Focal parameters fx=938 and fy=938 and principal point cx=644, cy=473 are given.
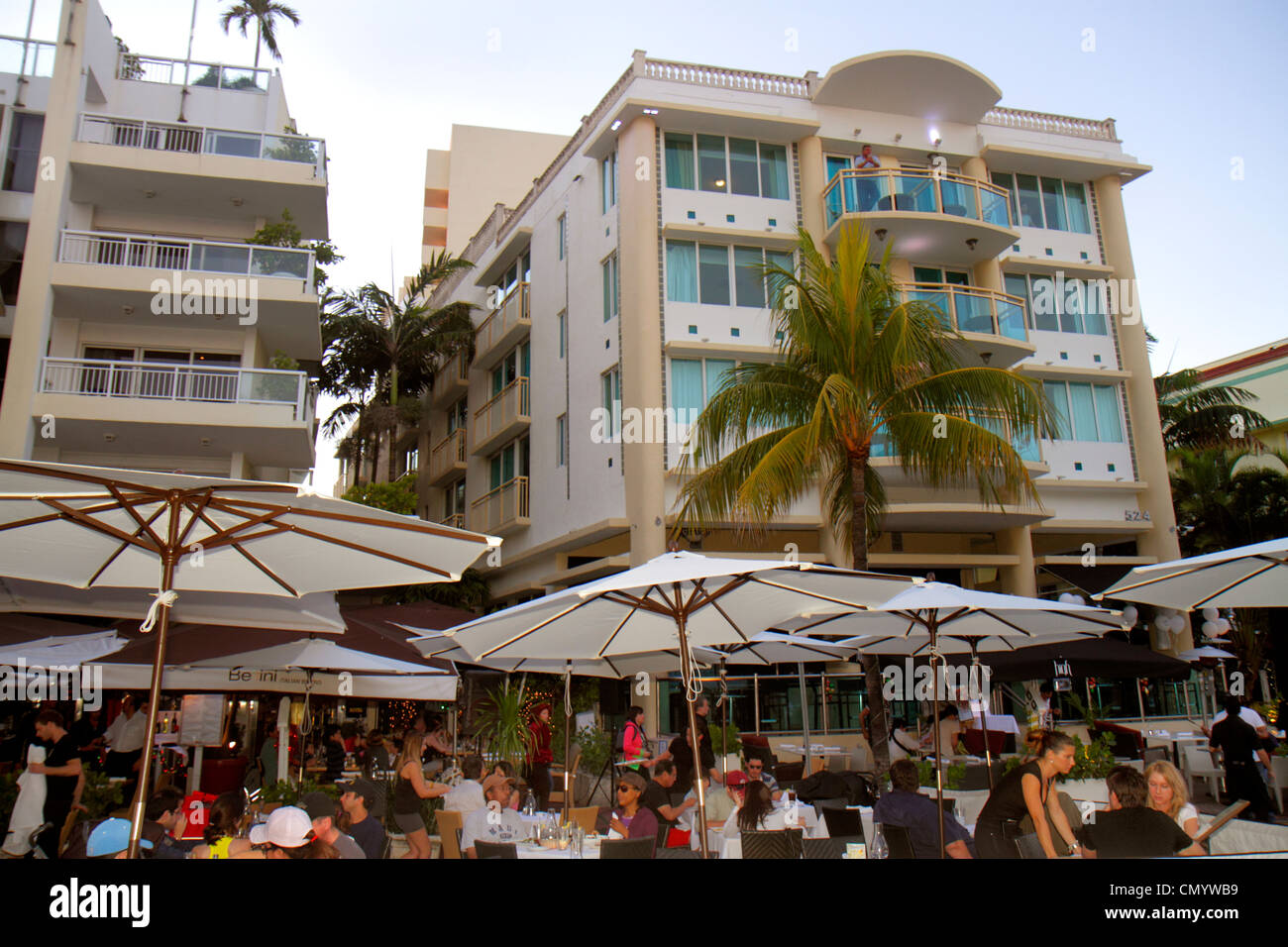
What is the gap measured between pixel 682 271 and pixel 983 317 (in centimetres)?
737

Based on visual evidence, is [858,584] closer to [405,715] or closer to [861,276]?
→ [861,276]

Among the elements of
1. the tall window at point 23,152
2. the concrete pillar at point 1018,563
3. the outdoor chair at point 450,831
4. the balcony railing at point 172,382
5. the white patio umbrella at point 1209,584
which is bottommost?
the outdoor chair at point 450,831

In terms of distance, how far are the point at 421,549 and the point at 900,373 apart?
10953 mm

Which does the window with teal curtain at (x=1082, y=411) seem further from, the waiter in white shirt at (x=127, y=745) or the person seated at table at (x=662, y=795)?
the waiter in white shirt at (x=127, y=745)

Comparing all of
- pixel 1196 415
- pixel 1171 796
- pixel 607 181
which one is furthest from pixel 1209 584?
pixel 1196 415

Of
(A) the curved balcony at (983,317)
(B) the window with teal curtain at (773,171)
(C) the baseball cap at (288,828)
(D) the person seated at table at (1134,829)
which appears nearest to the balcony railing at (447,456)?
(B) the window with teal curtain at (773,171)

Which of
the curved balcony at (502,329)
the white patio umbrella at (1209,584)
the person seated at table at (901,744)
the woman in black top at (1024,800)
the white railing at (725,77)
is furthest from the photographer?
the curved balcony at (502,329)

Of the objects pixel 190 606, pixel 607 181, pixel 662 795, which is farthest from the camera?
pixel 607 181

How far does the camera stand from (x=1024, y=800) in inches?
265

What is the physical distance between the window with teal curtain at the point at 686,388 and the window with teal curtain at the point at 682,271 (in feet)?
5.24

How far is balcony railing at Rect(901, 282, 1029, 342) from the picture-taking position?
73.7 ft

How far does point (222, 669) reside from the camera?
11.6m

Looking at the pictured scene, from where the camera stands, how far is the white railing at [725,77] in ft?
74.0

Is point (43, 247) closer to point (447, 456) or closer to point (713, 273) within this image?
point (447, 456)
